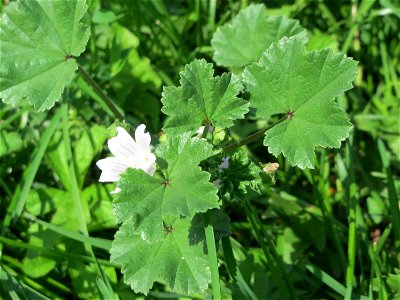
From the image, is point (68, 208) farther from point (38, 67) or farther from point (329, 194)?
point (329, 194)

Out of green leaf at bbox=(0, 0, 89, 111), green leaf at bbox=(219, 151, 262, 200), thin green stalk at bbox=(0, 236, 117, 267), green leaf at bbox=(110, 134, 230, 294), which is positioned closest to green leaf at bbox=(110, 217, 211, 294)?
green leaf at bbox=(110, 134, 230, 294)

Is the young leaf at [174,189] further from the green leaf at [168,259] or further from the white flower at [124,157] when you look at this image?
the green leaf at [168,259]

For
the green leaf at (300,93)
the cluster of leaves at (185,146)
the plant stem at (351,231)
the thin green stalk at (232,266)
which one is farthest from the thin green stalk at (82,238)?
the plant stem at (351,231)

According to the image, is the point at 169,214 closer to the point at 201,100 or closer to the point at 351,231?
the point at 201,100

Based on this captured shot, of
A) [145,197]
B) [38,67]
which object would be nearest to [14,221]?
[38,67]

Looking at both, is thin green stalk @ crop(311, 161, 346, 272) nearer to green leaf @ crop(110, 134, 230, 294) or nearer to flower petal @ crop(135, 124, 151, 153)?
green leaf @ crop(110, 134, 230, 294)

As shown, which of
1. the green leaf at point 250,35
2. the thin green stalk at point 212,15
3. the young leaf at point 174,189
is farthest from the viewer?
the thin green stalk at point 212,15

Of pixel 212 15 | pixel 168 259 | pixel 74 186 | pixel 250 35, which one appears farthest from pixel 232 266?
pixel 212 15
